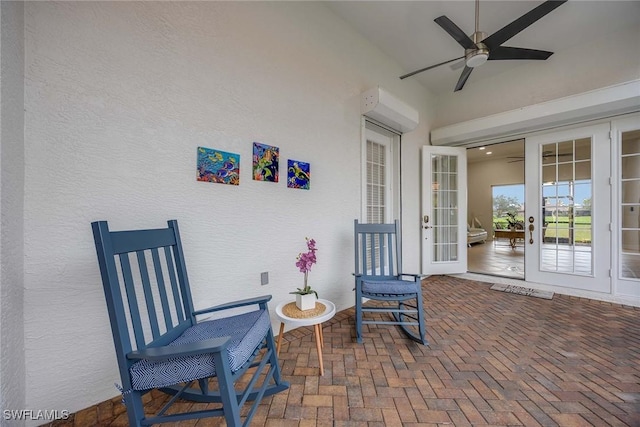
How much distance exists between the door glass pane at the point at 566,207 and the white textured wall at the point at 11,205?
5.31m

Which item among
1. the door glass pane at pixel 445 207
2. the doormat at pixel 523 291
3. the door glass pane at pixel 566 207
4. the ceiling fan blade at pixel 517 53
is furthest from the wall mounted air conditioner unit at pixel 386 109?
the doormat at pixel 523 291

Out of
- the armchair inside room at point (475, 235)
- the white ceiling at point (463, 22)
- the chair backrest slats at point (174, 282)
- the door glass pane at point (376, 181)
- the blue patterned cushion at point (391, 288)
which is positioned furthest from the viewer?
the armchair inside room at point (475, 235)

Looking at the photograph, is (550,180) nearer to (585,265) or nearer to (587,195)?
(587,195)

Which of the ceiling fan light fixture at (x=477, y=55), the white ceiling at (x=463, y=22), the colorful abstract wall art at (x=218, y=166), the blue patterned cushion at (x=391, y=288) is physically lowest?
the blue patterned cushion at (x=391, y=288)

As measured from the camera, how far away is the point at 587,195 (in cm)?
329

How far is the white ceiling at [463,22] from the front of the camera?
2.64m

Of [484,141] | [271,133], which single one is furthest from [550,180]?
[271,133]

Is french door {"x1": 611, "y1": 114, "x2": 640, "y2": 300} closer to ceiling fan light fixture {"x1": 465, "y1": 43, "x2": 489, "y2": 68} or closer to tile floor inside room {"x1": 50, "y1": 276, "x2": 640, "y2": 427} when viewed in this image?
tile floor inside room {"x1": 50, "y1": 276, "x2": 640, "y2": 427}

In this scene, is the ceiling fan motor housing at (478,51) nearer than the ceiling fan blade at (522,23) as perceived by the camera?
No

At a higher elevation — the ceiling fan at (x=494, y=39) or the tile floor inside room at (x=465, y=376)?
the ceiling fan at (x=494, y=39)

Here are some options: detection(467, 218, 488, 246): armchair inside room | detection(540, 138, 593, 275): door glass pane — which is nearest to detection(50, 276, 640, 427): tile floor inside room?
detection(540, 138, 593, 275): door glass pane

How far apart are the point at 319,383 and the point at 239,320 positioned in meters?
0.70

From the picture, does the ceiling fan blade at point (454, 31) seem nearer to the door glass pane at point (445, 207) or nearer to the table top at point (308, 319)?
the door glass pane at point (445, 207)

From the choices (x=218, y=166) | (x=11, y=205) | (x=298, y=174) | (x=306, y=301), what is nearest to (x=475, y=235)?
(x=298, y=174)
